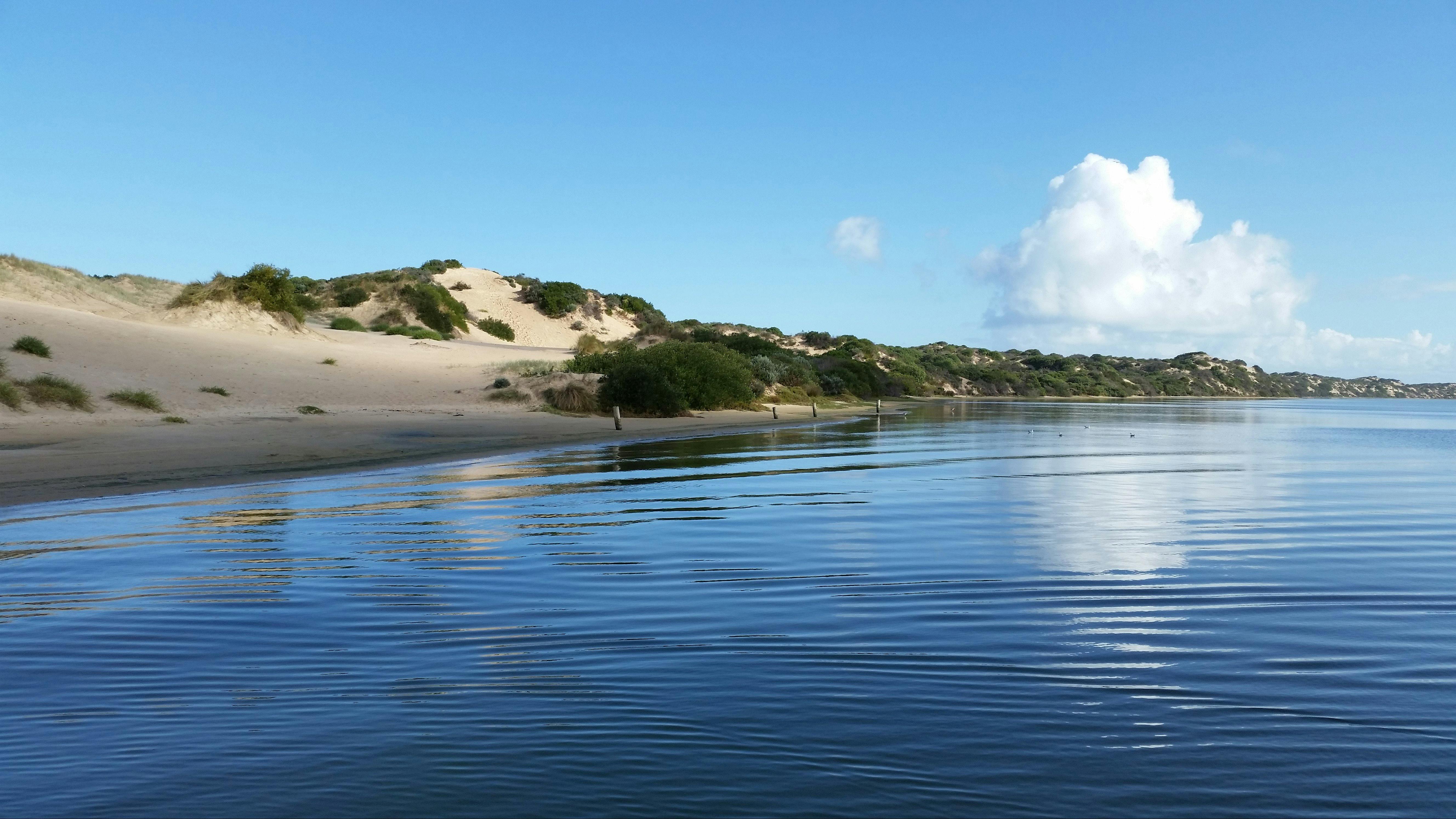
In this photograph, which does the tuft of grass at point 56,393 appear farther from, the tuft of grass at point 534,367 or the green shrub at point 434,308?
the green shrub at point 434,308

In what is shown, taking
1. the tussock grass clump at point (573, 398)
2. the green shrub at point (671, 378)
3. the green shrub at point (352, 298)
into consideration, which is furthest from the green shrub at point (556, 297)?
the tussock grass clump at point (573, 398)

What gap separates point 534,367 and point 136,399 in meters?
16.7

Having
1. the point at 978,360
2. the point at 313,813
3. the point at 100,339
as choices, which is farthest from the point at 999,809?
the point at 978,360

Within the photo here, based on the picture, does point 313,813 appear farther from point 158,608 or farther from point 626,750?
point 158,608

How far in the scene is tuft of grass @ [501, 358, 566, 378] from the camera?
1532 inches

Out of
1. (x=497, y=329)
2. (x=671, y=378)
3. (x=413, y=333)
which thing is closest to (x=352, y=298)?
(x=497, y=329)

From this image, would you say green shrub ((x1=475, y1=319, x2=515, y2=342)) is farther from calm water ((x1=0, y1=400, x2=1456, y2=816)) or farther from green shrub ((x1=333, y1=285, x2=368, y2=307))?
calm water ((x1=0, y1=400, x2=1456, y2=816))

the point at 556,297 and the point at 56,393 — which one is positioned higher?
the point at 556,297

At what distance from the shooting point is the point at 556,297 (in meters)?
76.2

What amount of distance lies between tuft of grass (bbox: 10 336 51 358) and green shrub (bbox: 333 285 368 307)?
39493 mm

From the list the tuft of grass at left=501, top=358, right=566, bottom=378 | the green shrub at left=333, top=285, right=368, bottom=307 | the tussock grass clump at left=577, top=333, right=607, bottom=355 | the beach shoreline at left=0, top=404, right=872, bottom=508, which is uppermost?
the green shrub at left=333, top=285, right=368, bottom=307

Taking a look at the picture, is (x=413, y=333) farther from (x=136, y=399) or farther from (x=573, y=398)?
(x=136, y=399)

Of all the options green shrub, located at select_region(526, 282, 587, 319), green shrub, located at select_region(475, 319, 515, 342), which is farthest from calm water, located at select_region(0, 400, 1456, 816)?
green shrub, located at select_region(526, 282, 587, 319)

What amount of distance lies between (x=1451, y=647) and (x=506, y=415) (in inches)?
1114
